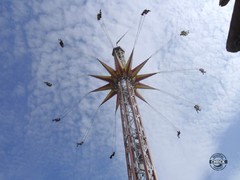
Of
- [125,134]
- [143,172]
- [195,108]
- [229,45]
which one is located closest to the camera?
[229,45]

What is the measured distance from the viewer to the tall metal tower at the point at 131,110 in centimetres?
1597

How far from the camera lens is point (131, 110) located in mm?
18547

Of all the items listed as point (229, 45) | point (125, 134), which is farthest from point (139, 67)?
point (229, 45)

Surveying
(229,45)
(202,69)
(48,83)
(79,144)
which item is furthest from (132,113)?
(229,45)

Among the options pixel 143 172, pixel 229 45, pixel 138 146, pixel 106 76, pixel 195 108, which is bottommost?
pixel 229 45

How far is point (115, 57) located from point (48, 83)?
17.0ft

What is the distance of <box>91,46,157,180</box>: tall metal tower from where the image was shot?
1597 cm

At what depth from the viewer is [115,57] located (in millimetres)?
22781

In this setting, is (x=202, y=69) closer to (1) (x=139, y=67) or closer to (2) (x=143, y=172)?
(1) (x=139, y=67)

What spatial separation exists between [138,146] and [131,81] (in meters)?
5.54

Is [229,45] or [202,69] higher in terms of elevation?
[202,69]

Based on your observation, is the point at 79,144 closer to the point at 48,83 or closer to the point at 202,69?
the point at 48,83

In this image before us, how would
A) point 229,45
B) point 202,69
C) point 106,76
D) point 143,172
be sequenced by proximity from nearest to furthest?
point 229,45
point 143,172
point 106,76
point 202,69

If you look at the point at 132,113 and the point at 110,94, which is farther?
the point at 110,94
